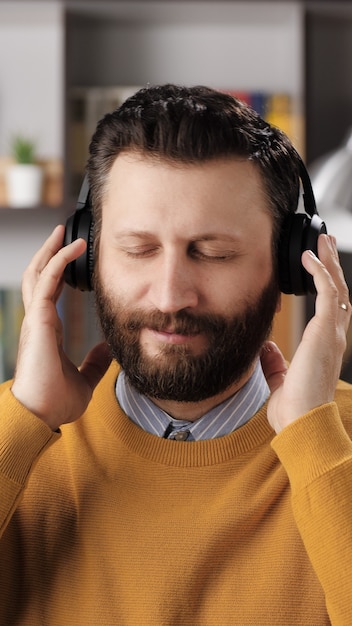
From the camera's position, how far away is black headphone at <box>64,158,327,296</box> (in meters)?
1.32

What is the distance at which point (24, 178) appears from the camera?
3.10 metres

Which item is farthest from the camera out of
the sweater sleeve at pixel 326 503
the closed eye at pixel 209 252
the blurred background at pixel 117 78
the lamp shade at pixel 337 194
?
the blurred background at pixel 117 78

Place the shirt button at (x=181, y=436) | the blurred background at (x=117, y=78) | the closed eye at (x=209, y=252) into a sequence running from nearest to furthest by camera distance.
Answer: the closed eye at (x=209, y=252) < the shirt button at (x=181, y=436) < the blurred background at (x=117, y=78)

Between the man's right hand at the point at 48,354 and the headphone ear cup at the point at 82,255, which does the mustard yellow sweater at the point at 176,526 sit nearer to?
the man's right hand at the point at 48,354

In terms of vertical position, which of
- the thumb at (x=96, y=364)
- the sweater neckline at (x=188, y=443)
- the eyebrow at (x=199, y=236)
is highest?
the eyebrow at (x=199, y=236)

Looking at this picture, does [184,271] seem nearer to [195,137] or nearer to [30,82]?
[195,137]

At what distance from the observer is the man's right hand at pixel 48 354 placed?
1.30 metres

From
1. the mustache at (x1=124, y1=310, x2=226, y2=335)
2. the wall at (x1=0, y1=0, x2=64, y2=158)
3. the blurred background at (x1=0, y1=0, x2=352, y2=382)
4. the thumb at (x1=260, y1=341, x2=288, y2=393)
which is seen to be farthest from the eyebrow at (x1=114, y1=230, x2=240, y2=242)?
the wall at (x1=0, y1=0, x2=64, y2=158)

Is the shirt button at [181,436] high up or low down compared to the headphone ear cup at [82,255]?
down

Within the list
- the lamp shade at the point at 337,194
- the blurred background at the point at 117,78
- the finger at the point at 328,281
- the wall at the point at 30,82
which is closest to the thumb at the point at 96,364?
the finger at the point at 328,281

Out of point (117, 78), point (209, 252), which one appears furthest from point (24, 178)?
Answer: point (209, 252)

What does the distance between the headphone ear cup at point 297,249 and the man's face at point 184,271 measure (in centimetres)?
3

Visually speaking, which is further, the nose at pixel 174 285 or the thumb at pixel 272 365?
the thumb at pixel 272 365

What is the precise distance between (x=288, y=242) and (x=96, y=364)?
0.37 m
